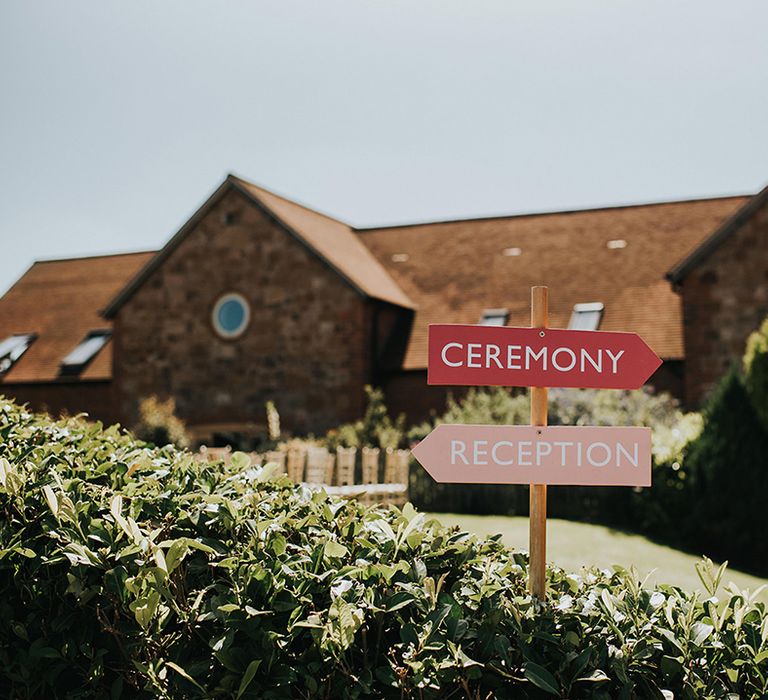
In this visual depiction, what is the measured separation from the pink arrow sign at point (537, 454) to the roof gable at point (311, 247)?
22.4m

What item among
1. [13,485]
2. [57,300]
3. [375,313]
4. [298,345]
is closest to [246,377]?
[298,345]

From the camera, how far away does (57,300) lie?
122ft

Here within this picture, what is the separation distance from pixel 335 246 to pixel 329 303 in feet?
9.92

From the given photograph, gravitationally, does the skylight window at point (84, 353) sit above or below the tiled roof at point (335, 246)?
below

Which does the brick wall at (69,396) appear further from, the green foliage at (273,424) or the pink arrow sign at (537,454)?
the pink arrow sign at (537,454)

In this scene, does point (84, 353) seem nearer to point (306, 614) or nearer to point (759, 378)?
point (759, 378)

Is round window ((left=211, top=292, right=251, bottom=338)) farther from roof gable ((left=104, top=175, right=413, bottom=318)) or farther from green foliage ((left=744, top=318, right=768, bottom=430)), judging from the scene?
green foliage ((left=744, top=318, right=768, bottom=430))

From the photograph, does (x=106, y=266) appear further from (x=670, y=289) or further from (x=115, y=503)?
(x=115, y=503)

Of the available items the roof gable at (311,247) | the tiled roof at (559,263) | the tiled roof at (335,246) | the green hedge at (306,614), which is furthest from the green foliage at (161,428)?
the green hedge at (306,614)

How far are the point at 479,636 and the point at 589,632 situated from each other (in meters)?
0.51

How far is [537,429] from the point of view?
190 inches

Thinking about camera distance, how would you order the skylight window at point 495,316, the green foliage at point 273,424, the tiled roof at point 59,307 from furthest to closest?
1. the tiled roof at point 59,307
2. the skylight window at point 495,316
3. the green foliage at point 273,424

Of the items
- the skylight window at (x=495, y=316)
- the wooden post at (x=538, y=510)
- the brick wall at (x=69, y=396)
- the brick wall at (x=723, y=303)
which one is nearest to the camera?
the wooden post at (x=538, y=510)

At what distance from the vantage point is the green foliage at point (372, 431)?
79.9 feet
